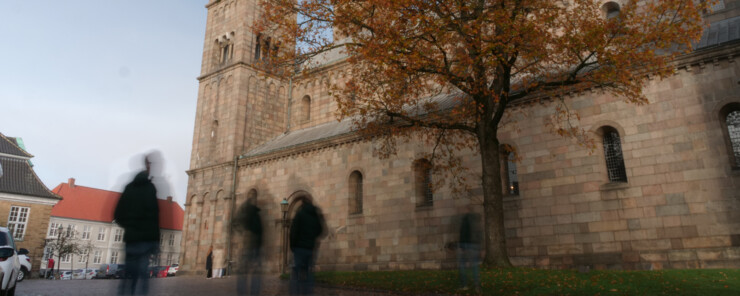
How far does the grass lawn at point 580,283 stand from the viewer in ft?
32.4

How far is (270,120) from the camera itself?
32250 mm

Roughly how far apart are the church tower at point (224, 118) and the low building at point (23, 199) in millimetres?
13273

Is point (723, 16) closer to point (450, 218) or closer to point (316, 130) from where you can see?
point (450, 218)

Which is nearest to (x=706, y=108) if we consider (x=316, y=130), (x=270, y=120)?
(x=316, y=130)

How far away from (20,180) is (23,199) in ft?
5.54

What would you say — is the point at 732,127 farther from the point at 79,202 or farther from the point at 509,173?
the point at 79,202

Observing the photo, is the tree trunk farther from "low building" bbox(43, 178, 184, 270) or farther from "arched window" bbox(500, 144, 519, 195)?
"low building" bbox(43, 178, 184, 270)

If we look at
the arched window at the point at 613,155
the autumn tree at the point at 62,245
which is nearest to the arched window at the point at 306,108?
the arched window at the point at 613,155

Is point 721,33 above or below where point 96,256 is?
Result: above

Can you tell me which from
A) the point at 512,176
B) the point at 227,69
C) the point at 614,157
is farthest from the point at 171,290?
the point at 227,69

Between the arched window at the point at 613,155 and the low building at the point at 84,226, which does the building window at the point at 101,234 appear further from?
the arched window at the point at 613,155

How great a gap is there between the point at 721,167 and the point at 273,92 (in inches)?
1032

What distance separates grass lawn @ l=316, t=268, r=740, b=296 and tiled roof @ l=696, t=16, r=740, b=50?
7.82 m

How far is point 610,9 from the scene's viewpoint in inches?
824
